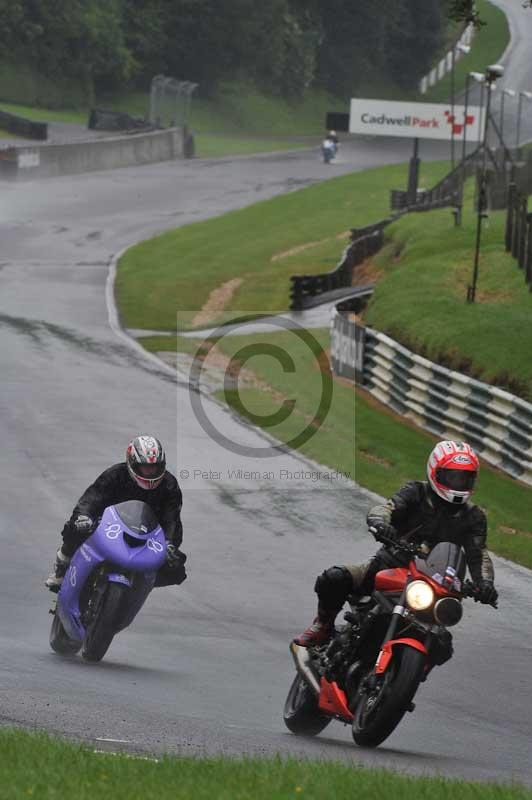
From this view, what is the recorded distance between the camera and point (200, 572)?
16141 mm

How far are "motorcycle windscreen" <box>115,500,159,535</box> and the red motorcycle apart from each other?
2.02 m

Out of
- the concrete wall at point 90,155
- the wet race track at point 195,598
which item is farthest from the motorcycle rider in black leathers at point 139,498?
the concrete wall at point 90,155

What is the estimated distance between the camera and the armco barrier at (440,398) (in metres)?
23.5

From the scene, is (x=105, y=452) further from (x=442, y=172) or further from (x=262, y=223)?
(x=442, y=172)

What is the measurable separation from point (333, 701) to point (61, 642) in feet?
10.7

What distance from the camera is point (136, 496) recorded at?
12102 mm

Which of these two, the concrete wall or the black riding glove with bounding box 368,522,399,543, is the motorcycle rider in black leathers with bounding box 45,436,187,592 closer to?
the black riding glove with bounding box 368,522,399,543

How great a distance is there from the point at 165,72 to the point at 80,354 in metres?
78.3

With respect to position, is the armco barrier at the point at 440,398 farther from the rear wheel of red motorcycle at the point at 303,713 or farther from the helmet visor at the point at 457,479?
the helmet visor at the point at 457,479

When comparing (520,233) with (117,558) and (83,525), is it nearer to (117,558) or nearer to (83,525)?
(83,525)

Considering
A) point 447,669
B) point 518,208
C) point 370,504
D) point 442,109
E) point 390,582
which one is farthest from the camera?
point 442,109

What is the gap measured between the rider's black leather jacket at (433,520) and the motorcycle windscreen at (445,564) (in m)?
0.60

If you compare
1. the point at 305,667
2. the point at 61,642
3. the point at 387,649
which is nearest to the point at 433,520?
the point at 387,649

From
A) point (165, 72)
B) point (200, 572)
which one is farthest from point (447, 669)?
point (165, 72)
